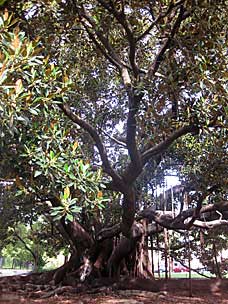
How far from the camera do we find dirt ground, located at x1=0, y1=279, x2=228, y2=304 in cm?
469

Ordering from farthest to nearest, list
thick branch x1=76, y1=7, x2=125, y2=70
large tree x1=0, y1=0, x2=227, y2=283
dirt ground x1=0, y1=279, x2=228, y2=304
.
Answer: dirt ground x1=0, y1=279, x2=228, y2=304 → thick branch x1=76, y1=7, x2=125, y2=70 → large tree x1=0, y1=0, x2=227, y2=283

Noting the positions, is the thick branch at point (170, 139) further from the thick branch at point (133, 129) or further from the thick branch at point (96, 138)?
the thick branch at point (96, 138)

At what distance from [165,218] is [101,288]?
1.57 meters

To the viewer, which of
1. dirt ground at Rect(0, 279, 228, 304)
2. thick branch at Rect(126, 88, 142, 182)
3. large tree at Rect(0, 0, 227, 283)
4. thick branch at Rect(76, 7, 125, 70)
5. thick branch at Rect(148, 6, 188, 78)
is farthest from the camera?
dirt ground at Rect(0, 279, 228, 304)

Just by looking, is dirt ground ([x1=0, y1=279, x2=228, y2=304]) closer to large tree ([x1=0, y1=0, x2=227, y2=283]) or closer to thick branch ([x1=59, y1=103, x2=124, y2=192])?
large tree ([x1=0, y1=0, x2=227, y2=283])

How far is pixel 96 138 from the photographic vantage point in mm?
3873

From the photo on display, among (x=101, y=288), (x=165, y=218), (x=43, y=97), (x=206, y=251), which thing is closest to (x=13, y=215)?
(x=101, y=288)

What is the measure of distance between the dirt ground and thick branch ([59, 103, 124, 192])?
1695mm

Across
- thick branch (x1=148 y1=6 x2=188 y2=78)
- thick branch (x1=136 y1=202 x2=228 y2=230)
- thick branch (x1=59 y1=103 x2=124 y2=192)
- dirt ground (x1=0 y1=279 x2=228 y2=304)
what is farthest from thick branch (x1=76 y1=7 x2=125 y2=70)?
dirt ground (x1=0 y1=279 x2=228 y2=304)

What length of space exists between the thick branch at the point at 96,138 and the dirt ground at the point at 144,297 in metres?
1.69

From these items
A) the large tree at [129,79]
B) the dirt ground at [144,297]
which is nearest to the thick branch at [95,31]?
the large tree at [129,79]

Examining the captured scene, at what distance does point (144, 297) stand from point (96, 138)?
2.56 m

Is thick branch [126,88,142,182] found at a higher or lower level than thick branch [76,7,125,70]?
lower

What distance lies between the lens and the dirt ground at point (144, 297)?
15.4 feet
